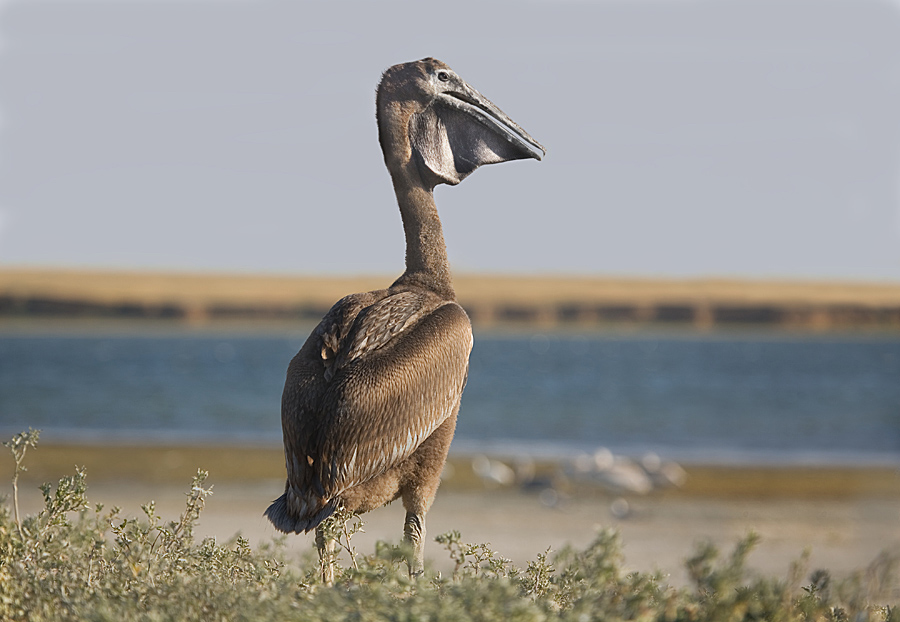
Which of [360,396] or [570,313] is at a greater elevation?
[360,396]

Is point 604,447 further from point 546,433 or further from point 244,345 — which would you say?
point 244,345

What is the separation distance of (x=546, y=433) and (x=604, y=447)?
8.72ft

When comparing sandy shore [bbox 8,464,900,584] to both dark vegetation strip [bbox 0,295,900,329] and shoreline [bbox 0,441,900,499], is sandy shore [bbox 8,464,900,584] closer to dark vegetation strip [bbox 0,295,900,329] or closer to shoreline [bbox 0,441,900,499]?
shoreline [bbox 0,441,900,499]

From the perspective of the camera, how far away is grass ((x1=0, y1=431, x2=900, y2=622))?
315 centimetres

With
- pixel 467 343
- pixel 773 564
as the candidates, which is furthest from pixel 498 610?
pixel 773 564

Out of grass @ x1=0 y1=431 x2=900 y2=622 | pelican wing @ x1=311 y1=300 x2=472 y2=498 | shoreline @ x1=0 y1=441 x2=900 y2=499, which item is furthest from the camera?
shoreline @ x1=0 y1=441 x2=900 y2=499

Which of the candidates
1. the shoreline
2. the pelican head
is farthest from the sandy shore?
the pelican head

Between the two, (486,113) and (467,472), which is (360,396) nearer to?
Result: (486,113)

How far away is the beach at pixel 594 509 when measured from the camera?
1170 centimetres

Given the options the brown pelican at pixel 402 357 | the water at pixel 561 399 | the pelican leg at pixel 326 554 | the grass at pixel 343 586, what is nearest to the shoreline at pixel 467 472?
the water at pixel 561 399

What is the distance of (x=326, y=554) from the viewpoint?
4340 millimetres

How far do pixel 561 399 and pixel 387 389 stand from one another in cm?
2949

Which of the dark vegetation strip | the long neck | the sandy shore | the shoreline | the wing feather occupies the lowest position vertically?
the dark vegetation strip

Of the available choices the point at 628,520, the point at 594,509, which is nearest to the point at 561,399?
the point at 594,509
